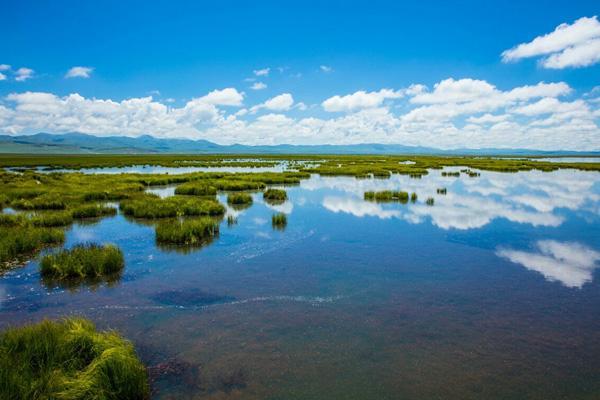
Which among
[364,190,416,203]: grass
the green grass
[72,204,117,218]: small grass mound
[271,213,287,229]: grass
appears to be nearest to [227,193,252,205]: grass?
[271,213,287,229]: grass

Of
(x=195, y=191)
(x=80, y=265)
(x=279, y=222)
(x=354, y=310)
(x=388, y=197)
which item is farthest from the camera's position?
(x=195, y=191)

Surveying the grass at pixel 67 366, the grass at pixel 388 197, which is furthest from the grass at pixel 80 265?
the grass at pixel 388 197

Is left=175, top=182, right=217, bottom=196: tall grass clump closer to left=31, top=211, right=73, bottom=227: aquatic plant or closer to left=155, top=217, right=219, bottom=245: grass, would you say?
left=31, top=211, right=73, bottom=227: aquatic plant

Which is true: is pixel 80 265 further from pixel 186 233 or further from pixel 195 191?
pixel 195 191

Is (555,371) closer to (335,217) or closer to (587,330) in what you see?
(587,330)

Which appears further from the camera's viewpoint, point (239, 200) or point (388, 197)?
point (388, 197)

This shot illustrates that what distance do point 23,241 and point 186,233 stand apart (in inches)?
260

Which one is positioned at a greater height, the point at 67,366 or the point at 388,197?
the point at 388,197

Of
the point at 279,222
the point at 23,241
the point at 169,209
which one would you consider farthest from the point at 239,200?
the point at 23,241

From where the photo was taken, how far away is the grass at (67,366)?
19.8 ft

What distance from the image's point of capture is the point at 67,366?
6852 mm

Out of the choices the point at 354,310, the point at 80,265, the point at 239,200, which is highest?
the point at 239,200

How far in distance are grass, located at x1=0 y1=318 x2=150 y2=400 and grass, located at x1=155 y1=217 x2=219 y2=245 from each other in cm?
1006

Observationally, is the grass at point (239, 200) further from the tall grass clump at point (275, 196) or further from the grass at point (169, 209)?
the grass at point (169, 209)
